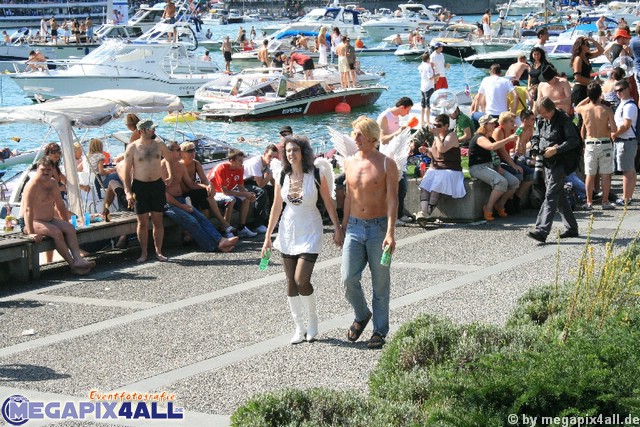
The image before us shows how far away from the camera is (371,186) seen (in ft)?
29.8

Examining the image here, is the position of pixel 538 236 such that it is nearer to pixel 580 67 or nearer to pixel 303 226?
pixel 303 226

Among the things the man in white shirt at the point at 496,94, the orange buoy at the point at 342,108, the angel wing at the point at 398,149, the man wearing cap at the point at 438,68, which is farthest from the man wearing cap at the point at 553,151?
the orange buoy at the point at 342,108

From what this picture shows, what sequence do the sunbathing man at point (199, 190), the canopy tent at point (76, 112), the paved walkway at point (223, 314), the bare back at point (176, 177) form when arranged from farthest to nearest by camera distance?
the sunbathing man at point (199, 190), the bare back at point (176, 177), the canopy tent at point (76, 112), the paved walkway at point (223, 314)

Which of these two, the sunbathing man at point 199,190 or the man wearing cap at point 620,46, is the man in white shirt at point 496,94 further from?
the sunbathing man at point 199,190

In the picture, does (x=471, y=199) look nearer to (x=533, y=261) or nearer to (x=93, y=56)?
(x=533, y=261)

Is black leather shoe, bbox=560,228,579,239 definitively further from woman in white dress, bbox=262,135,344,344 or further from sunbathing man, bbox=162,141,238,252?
woman in white dress, bbox=262,135,344,344

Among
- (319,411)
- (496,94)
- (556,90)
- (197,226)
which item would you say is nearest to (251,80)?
(496,94)

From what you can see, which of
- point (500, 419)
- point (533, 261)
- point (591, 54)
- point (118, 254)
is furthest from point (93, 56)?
point (500, 419)

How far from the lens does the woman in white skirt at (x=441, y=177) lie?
14.7 meters

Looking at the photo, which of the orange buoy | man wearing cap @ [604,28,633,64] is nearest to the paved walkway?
man wearing cap @ [604,28,633,64]

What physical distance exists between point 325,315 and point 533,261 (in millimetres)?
3031

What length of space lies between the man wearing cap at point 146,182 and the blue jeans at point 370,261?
4.73 m

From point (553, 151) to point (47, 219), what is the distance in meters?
5.77

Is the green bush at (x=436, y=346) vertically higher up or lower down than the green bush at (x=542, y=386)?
lower down
